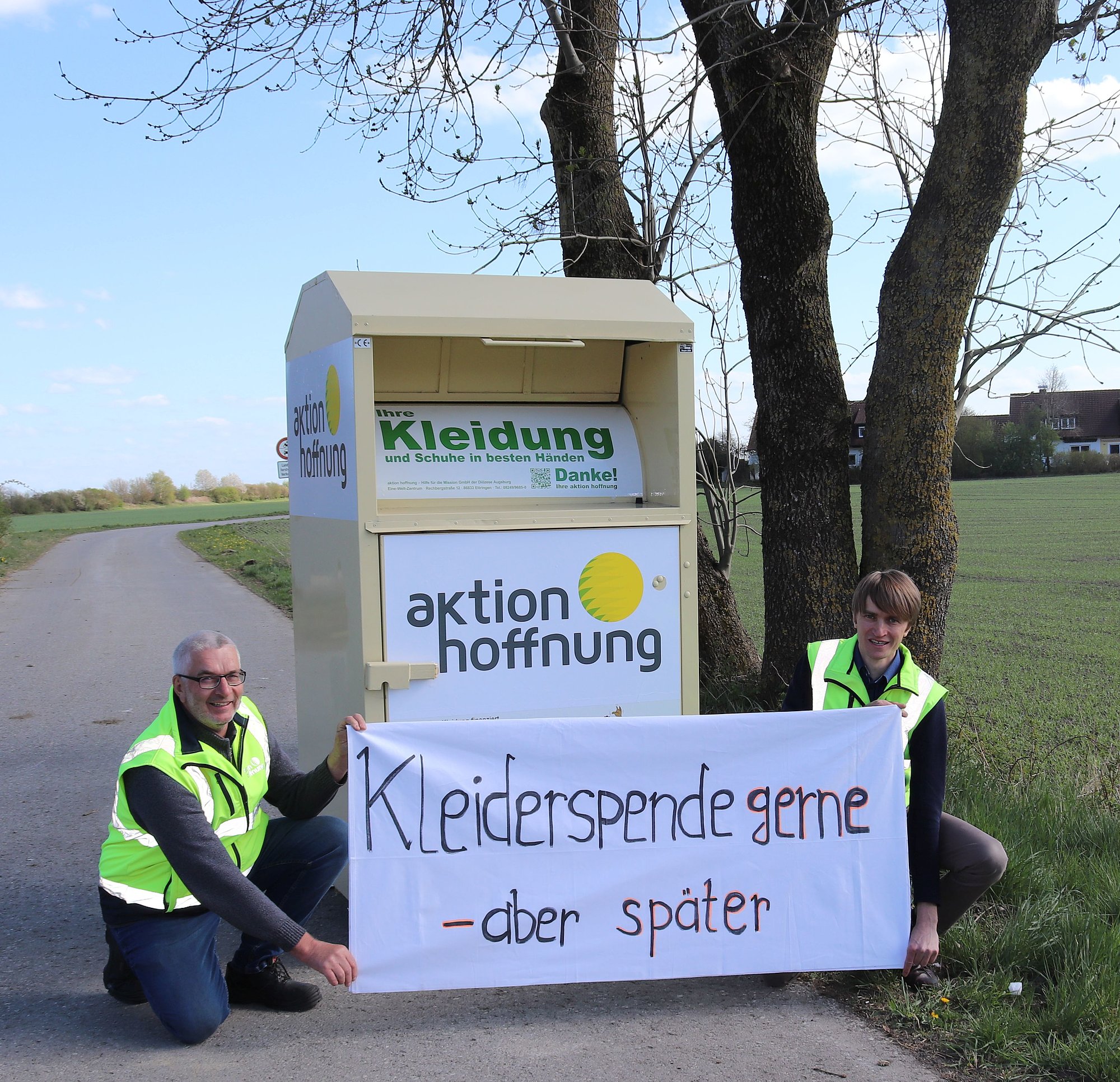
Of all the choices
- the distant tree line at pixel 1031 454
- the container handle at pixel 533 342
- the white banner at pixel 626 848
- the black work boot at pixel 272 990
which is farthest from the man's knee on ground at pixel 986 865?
the distant tree line at pixel 1031 454

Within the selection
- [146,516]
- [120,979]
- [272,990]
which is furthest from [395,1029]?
[146,516]

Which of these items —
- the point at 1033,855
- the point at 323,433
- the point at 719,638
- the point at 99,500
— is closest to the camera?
the point at 1033,855

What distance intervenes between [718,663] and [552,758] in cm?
413

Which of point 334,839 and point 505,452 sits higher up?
point 505,452

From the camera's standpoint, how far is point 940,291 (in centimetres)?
533

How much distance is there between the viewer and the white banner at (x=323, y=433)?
3994 mm

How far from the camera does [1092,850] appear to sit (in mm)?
4449

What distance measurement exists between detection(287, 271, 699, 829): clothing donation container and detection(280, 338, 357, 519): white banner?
0.01 metres

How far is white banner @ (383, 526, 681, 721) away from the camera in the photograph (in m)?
3.95

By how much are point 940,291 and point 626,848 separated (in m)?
3.31

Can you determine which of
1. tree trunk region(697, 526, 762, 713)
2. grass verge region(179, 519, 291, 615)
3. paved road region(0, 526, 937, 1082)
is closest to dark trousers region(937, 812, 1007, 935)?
paved road region(0, 526, 937, 1082)

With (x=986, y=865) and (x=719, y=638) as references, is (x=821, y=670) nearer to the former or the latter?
(x=986, y=865)

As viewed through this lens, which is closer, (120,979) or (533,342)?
(120,979)

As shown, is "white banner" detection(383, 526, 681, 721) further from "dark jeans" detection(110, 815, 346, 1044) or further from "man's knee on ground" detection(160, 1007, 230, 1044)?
"man's knee on ground" detection(160, 1007, 230, 1044)
